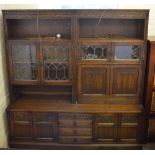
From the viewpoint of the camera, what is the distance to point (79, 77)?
2812 mm

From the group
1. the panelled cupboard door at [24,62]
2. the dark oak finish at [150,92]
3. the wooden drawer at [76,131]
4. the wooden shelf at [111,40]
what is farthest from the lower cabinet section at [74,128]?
the wooden shelf at [111,40]

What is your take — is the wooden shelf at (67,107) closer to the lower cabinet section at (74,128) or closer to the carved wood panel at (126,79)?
the lower cabinet section at (74,128)

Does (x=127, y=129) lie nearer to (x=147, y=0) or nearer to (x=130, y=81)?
(x=130, y=81)

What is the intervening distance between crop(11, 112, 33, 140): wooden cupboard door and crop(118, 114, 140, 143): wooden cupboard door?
1.09m

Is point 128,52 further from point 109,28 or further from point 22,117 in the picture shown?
point 22,117

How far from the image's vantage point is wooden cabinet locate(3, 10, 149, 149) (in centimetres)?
271

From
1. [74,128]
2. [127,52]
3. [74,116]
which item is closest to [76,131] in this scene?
[74,128]

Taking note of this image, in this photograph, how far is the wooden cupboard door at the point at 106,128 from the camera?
2760 millimetres

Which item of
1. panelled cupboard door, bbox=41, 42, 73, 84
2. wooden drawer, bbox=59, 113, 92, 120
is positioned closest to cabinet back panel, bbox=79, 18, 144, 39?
panelled cupboard door, bbox=41, 42, 73, 84

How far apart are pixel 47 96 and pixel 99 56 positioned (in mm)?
920

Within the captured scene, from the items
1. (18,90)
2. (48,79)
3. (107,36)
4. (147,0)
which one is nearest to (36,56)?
(48,79)

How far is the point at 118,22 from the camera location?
2.81m

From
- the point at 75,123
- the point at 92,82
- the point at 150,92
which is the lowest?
the point at 75,123

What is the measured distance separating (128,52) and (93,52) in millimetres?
410
